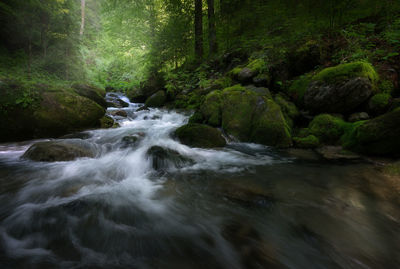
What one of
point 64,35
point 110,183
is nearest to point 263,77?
point 110,183

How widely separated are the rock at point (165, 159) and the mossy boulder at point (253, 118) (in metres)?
1.92

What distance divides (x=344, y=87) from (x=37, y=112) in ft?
27.2

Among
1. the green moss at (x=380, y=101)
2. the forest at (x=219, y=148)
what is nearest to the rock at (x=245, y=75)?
the forest at (x=219, y=148)

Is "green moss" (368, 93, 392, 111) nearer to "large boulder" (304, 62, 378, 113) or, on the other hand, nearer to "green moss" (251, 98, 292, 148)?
"large boulder" (304, 62, 378, 113)

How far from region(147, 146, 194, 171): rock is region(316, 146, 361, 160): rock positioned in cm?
320

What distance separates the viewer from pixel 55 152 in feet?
12.2

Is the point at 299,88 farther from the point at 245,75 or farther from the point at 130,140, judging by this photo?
the point at 130,140

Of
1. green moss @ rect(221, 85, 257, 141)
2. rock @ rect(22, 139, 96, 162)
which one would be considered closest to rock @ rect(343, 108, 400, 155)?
green moss @ rect(221, 85, 257, 141)

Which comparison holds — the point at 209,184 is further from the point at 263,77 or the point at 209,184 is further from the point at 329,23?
the point at 329,23

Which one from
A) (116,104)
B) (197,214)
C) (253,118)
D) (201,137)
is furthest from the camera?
(116,104)

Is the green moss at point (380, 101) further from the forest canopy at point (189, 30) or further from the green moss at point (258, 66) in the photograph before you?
the green moss at point (258, 66)

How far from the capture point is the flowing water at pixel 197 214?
66.0 inches

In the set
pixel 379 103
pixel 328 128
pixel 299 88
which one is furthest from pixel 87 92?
pixel 379 103

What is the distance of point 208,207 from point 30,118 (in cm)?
542
